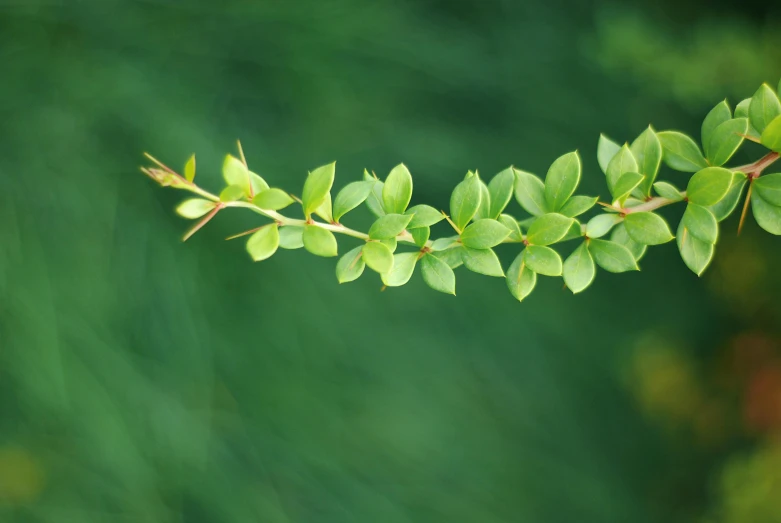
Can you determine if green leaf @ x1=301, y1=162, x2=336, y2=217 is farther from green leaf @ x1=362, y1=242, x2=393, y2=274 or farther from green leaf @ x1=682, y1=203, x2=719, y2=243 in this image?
green leaf @ x1=682, y1=203, x2=719, y2=243

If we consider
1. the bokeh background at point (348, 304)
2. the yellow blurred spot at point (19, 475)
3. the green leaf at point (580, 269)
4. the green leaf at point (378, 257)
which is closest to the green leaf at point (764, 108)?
the green leaf at point (580, 269)

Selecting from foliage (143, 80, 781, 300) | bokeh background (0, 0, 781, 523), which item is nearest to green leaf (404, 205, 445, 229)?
foliage (143, 80, 781, 300)

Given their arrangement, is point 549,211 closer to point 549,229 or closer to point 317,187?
point 549,229

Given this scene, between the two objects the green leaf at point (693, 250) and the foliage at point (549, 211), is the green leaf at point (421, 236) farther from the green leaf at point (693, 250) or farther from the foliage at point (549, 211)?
the green leaf at point (693, 250)

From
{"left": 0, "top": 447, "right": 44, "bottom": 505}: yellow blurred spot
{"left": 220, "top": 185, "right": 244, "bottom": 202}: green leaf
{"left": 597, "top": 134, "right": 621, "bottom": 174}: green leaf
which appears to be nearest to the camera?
{"left": 220, "top": 185, "right": 244, "bottom": 202}: green leaf

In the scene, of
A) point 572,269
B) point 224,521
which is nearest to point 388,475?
point 224,521

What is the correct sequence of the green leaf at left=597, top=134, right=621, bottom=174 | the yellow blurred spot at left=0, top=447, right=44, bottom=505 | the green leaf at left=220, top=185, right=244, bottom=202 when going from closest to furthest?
the green leaf at left=220, top=185, right=244, bottom=202 < the green leaf at left=597, top=134, right=621, bottom=174 < the yellow blurred spot at left=0, top=447, right=44, bottom=505
